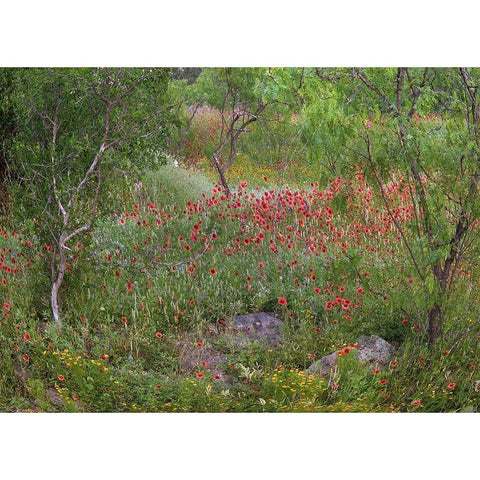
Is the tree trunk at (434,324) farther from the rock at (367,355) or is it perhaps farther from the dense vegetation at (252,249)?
the rock at (367,355)

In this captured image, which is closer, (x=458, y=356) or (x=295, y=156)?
(x=458, y=356)

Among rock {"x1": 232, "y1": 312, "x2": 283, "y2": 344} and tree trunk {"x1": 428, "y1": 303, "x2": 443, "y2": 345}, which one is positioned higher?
tree trunk {"x1": 428, "y1": 303, "x2": 443, "y2": 345}

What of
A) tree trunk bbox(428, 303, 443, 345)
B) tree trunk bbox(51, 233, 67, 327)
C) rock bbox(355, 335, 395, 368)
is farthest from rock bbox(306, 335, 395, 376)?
tree trunk bbox(51, 233, 67, 327)

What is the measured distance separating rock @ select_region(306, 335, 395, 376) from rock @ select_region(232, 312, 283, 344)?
15.3 inches

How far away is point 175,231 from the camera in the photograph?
19.7ft

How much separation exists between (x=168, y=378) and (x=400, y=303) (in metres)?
1.81

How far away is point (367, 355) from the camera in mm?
4914

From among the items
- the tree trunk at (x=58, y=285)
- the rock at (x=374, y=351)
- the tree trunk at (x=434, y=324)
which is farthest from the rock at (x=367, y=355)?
the tree trunk at (x=58, y=285)

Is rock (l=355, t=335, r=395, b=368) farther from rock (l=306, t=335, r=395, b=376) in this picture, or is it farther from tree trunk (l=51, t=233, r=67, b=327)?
tree trunk (l=51, t=233, r=67, b=327)

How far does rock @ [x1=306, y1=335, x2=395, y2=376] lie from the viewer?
480cm

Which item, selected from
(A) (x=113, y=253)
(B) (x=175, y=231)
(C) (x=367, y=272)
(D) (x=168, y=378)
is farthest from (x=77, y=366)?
(C) (x=367, y=272)

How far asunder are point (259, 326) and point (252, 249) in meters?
0.88

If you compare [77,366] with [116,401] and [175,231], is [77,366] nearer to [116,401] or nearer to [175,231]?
[116,401]

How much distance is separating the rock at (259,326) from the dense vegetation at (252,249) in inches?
3.0
